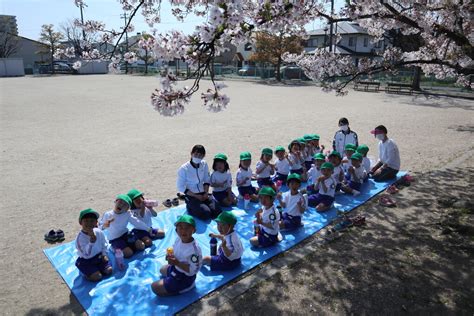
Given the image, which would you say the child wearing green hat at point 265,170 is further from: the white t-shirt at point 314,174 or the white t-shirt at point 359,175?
the white t-shirt at point 359,175

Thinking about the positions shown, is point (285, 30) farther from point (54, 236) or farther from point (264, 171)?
point (54, 236)

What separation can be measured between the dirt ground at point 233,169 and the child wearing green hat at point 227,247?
52 cm

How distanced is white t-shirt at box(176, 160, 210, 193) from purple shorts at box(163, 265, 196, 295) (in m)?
2.25

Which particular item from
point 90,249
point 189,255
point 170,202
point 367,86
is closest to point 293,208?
point 189,255

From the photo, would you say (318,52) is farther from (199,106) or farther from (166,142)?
(199,106)

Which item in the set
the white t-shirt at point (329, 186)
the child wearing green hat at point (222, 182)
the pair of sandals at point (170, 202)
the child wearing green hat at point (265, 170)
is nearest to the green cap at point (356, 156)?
the white t-shirt at point (329, 186)

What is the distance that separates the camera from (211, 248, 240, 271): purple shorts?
14.1 feet

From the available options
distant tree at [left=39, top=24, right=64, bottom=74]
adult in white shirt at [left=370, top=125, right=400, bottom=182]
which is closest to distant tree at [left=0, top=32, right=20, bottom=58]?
distant tree at [left=39, top=24, right=64, bottom=74]

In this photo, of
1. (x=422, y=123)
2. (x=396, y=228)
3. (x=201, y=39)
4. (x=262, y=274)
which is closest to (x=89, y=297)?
(x=262, y=274)

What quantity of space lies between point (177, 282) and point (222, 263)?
68cm

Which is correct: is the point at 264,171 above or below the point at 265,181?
above

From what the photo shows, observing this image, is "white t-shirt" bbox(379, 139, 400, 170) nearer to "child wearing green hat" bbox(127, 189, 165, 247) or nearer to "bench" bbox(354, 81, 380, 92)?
"child wearing green hat" bbox(127, 189, 165, 247)

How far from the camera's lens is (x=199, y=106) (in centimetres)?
1850

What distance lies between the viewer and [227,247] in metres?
4.24
